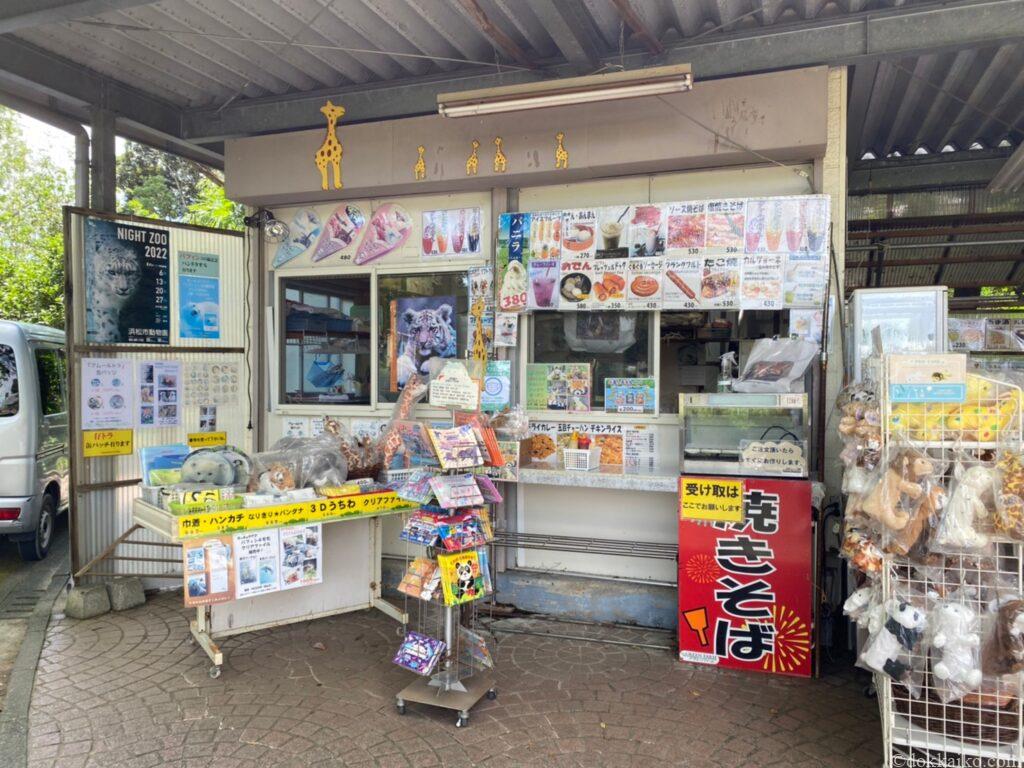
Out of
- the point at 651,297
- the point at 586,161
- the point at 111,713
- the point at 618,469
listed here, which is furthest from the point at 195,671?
the point at 586,161

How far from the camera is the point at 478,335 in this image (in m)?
5.38

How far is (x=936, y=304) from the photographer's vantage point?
4191 millimetres

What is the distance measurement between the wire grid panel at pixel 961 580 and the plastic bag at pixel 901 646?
0.03m

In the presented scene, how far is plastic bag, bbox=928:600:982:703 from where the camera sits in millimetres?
2744

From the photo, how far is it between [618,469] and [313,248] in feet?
10.8

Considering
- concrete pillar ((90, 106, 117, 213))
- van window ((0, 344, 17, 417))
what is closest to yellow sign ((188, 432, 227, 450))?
concrete pillar ((90, 106, 117, 213))

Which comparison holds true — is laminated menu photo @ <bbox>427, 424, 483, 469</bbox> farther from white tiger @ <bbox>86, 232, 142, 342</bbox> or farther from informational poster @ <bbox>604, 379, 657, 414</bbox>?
white tiger @ <bbox>86, 232, 142, 342</bbox>

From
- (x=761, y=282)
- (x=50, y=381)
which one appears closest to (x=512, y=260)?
(x=761, y=282)

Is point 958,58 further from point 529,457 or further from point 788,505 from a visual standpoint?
point 529,457

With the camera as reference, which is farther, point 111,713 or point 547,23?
point 547,23

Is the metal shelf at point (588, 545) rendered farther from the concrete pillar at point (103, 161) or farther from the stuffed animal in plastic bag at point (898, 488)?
the concrete pillar at point (103, 161)

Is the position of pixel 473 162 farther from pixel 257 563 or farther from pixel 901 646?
pixel 901 646

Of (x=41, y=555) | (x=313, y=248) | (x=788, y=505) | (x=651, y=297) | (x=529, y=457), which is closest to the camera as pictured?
(x=788, y=505)

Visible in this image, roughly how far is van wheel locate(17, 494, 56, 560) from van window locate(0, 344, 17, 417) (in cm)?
116
